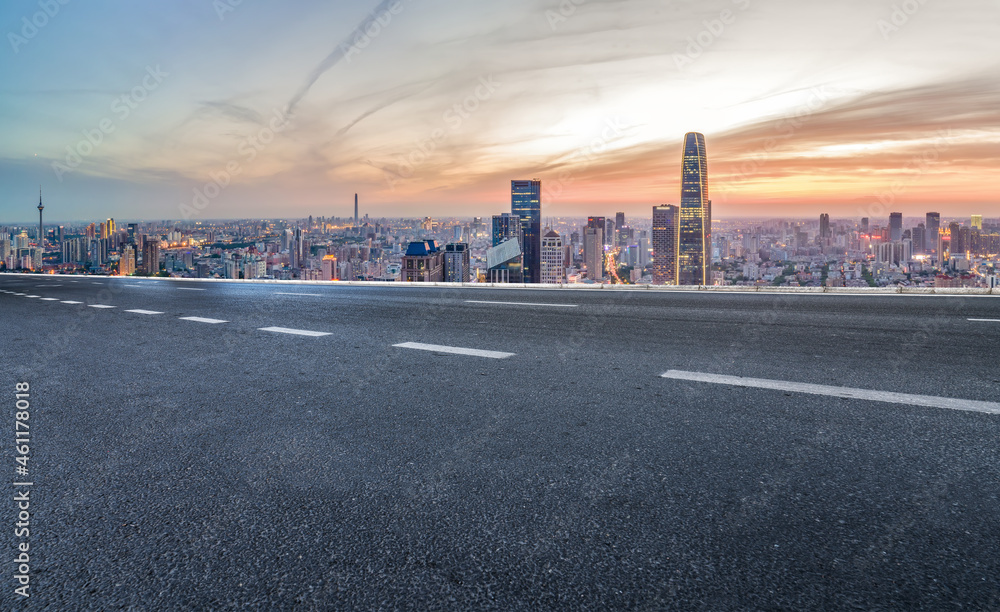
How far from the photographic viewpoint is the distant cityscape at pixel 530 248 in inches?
1203

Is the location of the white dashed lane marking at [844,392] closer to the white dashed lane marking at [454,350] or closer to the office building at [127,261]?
the white dashed lane marking at [454,350]

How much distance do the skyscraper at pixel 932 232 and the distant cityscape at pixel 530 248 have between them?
0.26 m

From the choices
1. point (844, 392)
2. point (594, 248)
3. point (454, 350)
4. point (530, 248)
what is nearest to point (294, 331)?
point (454, 350)

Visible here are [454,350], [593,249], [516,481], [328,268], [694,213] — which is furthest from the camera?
[694,213]

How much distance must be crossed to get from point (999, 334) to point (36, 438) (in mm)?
7226

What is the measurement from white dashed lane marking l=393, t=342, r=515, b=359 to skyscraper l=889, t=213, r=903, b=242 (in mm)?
68380

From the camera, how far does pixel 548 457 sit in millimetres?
2318

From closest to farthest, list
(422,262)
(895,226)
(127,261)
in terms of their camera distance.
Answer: (422,262) < (127,261) < (895,226)

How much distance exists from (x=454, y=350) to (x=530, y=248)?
79.7 metres

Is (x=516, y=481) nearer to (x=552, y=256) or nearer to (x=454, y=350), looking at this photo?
(x=454, y=350)

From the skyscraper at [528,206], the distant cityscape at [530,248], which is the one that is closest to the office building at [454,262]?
the distant cityscape at [530,248]

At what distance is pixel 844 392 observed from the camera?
10.5 ft

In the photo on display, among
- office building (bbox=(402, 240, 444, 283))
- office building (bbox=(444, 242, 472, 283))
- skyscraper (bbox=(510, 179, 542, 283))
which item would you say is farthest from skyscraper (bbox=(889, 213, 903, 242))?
office building (bbox=(402, 240, 444, 283))

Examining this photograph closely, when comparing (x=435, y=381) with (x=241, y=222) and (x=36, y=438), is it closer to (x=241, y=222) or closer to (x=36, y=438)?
(x=36, y=438)
